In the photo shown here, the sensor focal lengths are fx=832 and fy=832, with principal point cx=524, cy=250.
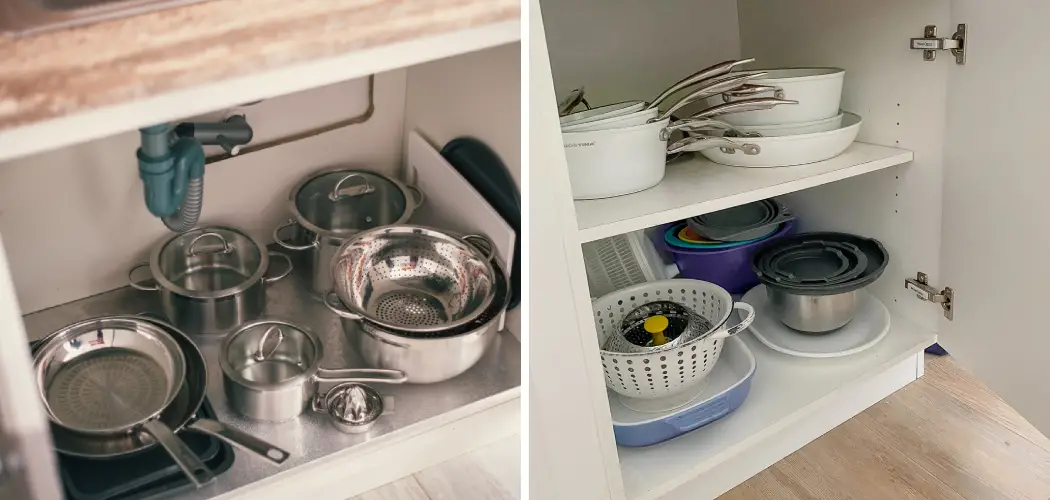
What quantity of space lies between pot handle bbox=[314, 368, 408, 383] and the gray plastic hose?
0.90ft

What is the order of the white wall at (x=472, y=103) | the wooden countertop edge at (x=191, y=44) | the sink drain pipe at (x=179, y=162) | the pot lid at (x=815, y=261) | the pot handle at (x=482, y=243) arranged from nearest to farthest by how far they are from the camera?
the wooden countertop edge at (x=191, y=44) < the sink drain pipe at (x=179, y=162) < the pot lid at (x=815, y=261) < the white wall at (x=472, y=103) < the pot handle at (x=482, y=243)

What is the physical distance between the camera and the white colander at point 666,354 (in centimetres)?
89

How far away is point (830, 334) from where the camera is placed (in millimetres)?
1090

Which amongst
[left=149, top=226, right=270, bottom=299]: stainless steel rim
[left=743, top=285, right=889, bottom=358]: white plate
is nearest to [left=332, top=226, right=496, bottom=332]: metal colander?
[left=149, top=226, right=270, bottom=299]: stainless steel rim

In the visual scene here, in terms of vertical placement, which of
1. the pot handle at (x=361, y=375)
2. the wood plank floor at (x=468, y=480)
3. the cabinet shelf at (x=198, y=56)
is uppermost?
the cabinet shelf at (x=198, y=56)

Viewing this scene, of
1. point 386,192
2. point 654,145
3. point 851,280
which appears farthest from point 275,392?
point 851,280

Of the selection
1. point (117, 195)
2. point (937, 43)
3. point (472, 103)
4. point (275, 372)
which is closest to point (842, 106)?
point (937, 43)

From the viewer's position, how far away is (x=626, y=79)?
1.16 meters

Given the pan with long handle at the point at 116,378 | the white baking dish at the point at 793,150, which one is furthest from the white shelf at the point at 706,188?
the pan with long handle at the point at 116,378

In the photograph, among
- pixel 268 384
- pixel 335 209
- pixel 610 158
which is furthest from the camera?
pixel 335 209

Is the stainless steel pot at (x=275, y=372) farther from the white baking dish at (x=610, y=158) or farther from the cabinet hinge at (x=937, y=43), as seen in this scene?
the cabinet hinge at (x=937, y=43)

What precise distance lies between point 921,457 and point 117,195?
3.60 feet

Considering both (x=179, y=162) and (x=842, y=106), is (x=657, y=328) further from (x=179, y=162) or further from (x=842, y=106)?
(x=179, y=162)

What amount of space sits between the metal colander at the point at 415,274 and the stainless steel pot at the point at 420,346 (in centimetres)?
5
